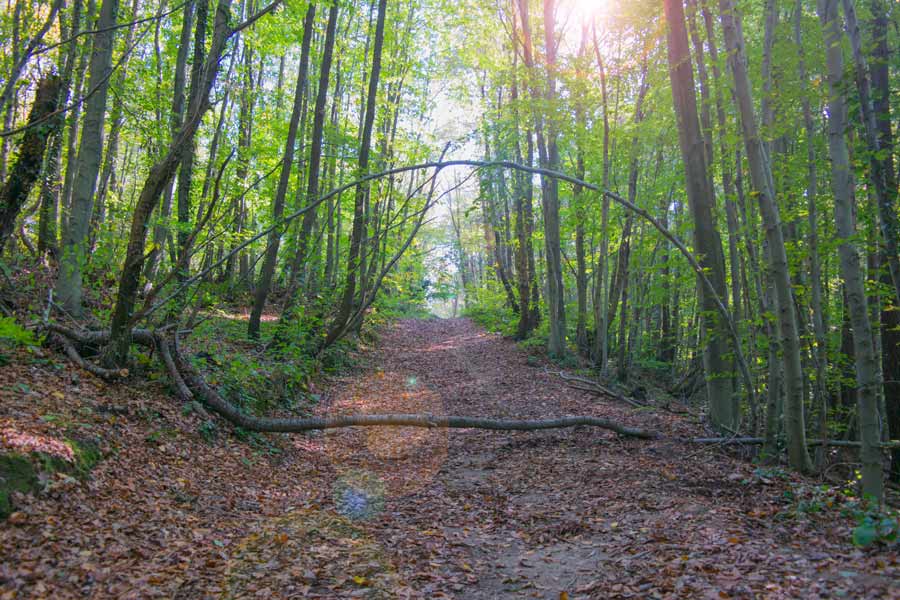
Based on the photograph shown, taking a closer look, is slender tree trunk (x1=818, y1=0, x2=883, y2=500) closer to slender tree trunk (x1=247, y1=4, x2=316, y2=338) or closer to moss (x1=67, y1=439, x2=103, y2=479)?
moss (x1=67, y1=439, x2=103, y2=479)

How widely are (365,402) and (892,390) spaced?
29.2 feet

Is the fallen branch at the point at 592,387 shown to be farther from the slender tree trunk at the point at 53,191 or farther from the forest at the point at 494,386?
the slender tree trunk at the point at 53,191

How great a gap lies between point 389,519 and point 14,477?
3222mm

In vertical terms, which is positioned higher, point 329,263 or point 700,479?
point 329,263

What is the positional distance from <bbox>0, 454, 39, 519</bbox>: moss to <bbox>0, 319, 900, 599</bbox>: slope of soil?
88 millimetres

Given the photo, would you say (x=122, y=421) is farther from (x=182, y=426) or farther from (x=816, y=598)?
(x=816, y=598)

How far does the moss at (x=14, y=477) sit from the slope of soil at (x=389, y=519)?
3.5 inches

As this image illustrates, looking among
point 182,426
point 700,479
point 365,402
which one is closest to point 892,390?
point 700,479

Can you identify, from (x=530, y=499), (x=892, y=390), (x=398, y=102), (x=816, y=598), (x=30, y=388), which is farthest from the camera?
A: (x=398, y=102)

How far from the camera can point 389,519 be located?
5.76m

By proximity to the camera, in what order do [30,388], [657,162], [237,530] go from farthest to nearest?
1. [657,162]
2. [30,388]
3. [237,530]

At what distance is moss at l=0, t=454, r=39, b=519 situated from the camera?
390cm

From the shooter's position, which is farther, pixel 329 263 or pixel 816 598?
pixel 329 263

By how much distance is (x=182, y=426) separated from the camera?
6.71m
